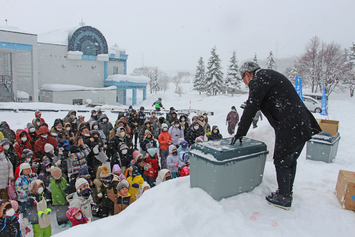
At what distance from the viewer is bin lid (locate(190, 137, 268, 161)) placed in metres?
2.77

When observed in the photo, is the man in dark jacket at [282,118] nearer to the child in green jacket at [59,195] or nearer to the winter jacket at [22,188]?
the child in green jacket at [59,195]

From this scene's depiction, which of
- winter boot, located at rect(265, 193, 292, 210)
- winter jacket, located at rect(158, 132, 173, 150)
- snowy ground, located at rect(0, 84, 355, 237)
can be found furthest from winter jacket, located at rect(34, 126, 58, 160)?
winter boot, located at rect(265, 193, 292, 210)

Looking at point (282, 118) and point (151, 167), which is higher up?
point (282, 118)

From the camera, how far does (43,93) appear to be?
89.4 ft

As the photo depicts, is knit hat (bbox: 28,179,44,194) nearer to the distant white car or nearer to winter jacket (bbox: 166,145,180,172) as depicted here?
winter jacket (bbox: 166,145,180,172)

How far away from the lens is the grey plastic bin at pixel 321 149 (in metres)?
5.58

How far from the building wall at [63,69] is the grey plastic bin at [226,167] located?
30.2 meters

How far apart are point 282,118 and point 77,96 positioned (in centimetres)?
2847

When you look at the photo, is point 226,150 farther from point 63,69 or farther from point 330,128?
point 63,69

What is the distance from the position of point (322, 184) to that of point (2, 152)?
6558 millimetres

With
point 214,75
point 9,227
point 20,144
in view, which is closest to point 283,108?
point 9,227

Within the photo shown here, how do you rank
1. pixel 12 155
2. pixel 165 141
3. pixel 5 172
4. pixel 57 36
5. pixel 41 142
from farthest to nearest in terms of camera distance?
pixel 57 36, pixel 165 141, pixel 41 142, pixel 12 155, pixel 5 172

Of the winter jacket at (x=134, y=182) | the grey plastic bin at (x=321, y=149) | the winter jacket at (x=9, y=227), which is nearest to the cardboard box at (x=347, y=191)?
the grey plastic bin at (x=321, y=149)

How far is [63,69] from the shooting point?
29.1 meters
